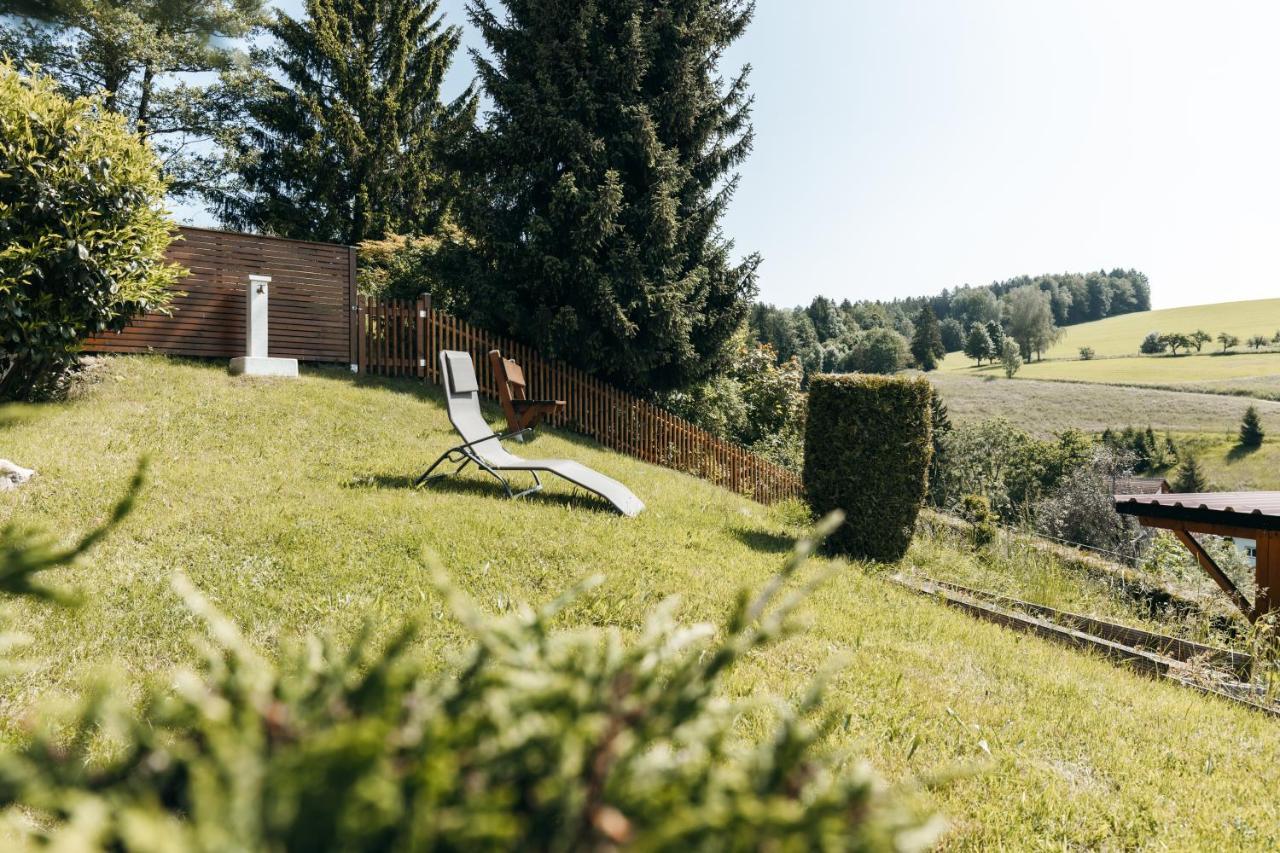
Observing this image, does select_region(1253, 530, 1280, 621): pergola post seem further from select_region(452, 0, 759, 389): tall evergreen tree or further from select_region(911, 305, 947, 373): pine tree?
select_region(911, 305, 947, 373): pine tree

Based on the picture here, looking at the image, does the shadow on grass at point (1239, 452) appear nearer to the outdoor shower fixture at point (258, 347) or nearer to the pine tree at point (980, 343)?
the pine tree at point (980, 343)

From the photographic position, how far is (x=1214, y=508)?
23.3ft

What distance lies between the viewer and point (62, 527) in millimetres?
4840

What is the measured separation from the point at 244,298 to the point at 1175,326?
360 feet

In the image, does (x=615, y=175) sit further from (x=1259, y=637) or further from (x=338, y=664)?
(x=338, y=664)

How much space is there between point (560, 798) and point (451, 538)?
16.0 feet

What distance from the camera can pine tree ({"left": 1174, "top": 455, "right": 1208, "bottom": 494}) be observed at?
47656 mm

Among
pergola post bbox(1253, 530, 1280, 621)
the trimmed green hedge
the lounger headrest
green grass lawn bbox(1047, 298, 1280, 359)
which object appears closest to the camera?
pergola post bbox(1253, 530, 1280, 621)

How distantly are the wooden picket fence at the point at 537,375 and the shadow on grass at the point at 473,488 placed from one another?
5.29 meters

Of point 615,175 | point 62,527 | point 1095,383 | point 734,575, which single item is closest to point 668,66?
point 615,175

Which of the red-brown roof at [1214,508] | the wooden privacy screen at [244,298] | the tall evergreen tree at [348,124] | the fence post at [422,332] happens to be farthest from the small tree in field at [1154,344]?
the wooden privacy screen at [244,298]

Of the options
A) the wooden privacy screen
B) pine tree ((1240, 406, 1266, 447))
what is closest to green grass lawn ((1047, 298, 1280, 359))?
pine tree ((1240, 406, 1266, 447))

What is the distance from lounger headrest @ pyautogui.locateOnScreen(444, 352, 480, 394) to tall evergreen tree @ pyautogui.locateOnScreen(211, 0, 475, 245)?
16.9m

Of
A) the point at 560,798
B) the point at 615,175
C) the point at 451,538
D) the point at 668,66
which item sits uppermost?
the point at 668,66
